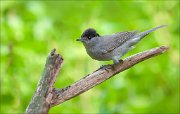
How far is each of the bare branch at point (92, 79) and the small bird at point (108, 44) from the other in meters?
0.30

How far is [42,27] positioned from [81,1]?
82 centimetres

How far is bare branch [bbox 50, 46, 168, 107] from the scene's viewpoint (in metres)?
3.90

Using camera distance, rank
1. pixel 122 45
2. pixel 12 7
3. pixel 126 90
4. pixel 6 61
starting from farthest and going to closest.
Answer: pixel 12 7, pixel 126 90, pixel 6 61, pixel 122 45

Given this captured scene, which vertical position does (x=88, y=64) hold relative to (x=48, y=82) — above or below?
above

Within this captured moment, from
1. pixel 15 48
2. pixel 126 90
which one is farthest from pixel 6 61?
pixel 126 90

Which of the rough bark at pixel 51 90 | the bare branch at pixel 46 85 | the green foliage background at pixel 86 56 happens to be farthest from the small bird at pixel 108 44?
the bare branch at pixel 46 85

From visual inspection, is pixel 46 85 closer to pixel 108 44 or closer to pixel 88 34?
pixel 88 34

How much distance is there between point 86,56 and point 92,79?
222cm

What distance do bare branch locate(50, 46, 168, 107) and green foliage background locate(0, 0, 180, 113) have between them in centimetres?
122

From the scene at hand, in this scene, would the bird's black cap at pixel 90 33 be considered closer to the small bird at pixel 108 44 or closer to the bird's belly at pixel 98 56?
the small bird at pixel 108 44

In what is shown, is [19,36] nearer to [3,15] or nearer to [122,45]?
[3,15]

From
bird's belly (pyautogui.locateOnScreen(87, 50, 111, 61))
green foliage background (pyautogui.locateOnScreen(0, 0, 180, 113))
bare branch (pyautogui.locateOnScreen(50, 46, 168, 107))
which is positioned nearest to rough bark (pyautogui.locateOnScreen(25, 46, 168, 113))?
bare branch (pyautogui.locateOnScreen(50, 46, 168, 107))

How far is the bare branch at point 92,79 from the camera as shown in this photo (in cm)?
390

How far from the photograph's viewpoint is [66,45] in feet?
21.3
